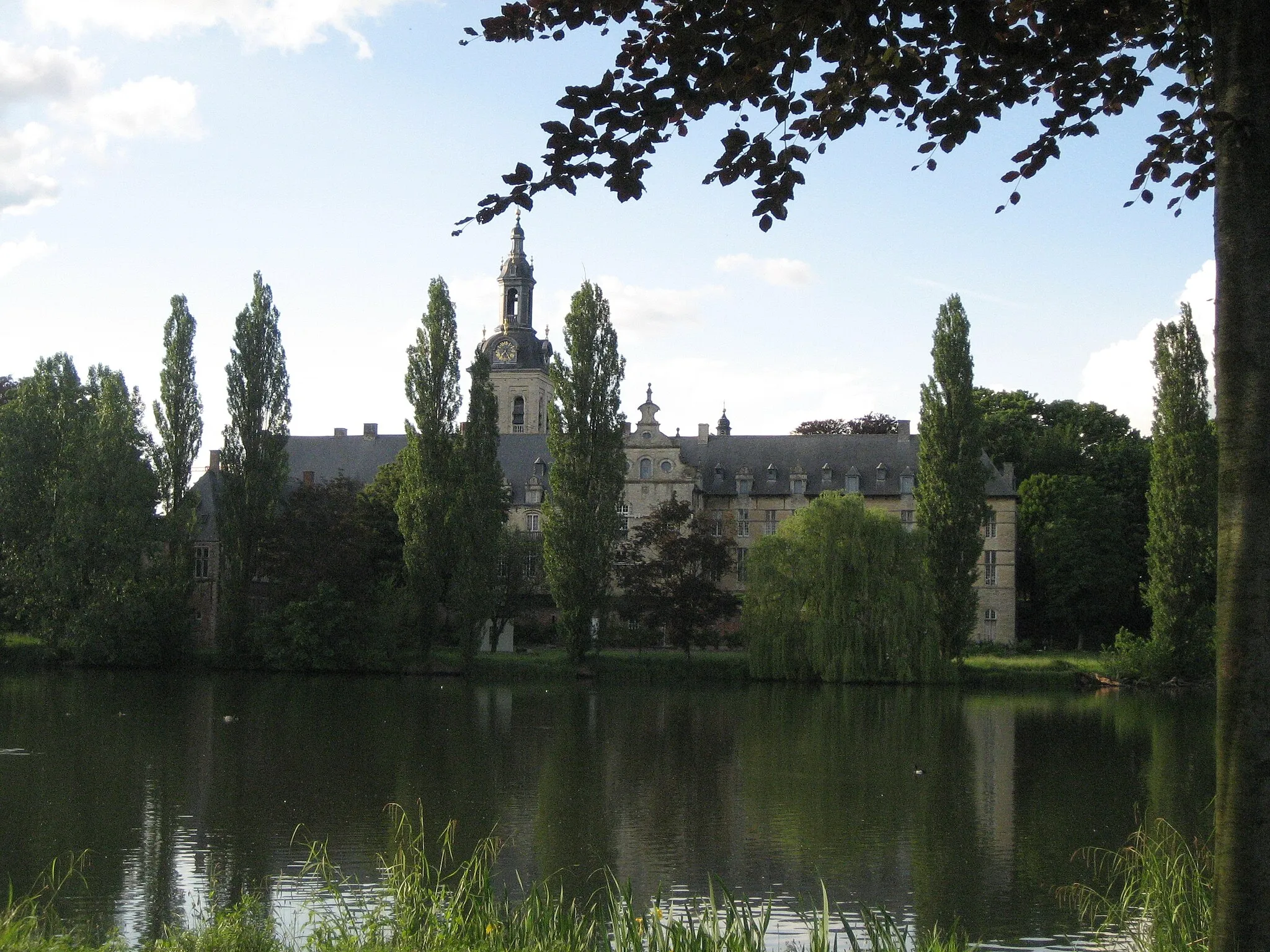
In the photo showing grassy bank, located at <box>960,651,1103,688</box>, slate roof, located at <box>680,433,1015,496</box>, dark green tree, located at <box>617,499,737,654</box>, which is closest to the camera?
grassy bank, located at <box>960,651,1103,688</box>

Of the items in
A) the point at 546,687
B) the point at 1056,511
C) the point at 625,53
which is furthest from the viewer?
the point at 1056,511

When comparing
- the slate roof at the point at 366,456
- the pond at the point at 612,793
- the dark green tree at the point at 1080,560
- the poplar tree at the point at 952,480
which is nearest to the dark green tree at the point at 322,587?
the pond at the point at 612,793

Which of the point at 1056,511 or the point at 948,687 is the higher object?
the point at 1056,511

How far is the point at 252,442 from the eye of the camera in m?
46.3

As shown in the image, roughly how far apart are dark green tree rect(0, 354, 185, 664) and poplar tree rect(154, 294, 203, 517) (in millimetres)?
634

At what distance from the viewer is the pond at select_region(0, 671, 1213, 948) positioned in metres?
12.4

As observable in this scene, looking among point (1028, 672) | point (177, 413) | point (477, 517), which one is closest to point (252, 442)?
point (177, 413)

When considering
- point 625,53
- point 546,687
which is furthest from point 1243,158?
point 546,687

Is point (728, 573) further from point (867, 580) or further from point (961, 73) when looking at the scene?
point (961, 73)

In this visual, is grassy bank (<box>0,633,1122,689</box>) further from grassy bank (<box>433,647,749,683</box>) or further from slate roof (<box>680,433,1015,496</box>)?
slate roof (<box>680,433,1015,496</box>)

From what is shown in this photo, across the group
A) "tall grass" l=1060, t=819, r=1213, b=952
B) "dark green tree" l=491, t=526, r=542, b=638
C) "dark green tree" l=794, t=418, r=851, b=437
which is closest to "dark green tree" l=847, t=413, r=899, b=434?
"dark green tree" l=794, t=418, r=851, b=437

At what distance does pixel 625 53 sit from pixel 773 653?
124 ft

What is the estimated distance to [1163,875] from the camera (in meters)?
8.95

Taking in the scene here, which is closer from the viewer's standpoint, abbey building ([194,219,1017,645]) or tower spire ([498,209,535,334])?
abbey building ([194,219,1017,645])
